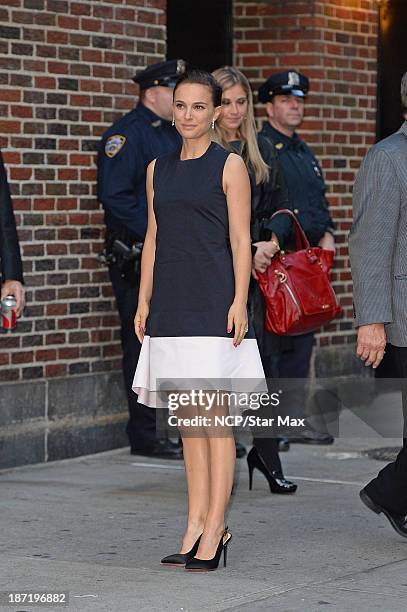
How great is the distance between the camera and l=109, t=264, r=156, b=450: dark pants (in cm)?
878

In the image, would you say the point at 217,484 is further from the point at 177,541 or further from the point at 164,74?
the point at 164,74

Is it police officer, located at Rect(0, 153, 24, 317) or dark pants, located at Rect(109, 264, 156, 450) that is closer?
police officer, located at Rect(0, 153, 24, 317)

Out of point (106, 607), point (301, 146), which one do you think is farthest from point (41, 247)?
point (106, 607)

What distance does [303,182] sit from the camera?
903 centimetres

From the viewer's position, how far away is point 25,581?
18.8ft

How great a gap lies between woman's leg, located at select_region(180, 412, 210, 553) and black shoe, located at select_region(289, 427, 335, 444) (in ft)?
11.3

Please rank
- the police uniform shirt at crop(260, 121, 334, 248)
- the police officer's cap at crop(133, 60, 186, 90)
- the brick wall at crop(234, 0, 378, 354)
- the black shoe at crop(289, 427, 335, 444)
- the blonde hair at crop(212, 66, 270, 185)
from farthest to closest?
the brick wall at crop(234, 0, 378, 354) < the black shoe at crop(289, 427, 335, 444) < the police uniform shirt at crop(260, 121, 334, 248) < the police officer's cap at crop(133, 60, 186, 90) < the blonde hair at crop(212, 66, 270, 185)

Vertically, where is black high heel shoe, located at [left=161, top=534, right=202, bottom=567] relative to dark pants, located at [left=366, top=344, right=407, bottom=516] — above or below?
below

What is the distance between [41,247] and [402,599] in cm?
379

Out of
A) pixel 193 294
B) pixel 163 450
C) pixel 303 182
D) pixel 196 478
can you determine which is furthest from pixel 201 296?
pixel 303 182

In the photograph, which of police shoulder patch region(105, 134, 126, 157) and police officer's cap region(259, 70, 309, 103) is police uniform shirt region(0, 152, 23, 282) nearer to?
police shoulder patch region(105, 134, 126, 157)

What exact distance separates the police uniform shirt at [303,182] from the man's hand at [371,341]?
2832mm

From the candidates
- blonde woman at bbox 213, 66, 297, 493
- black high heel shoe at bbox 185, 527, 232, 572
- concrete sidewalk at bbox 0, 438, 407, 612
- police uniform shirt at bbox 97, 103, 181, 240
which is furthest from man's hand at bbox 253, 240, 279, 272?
black high heel shoe at bbox 185, 527, 232, 572

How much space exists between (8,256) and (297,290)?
1825 millimetres
